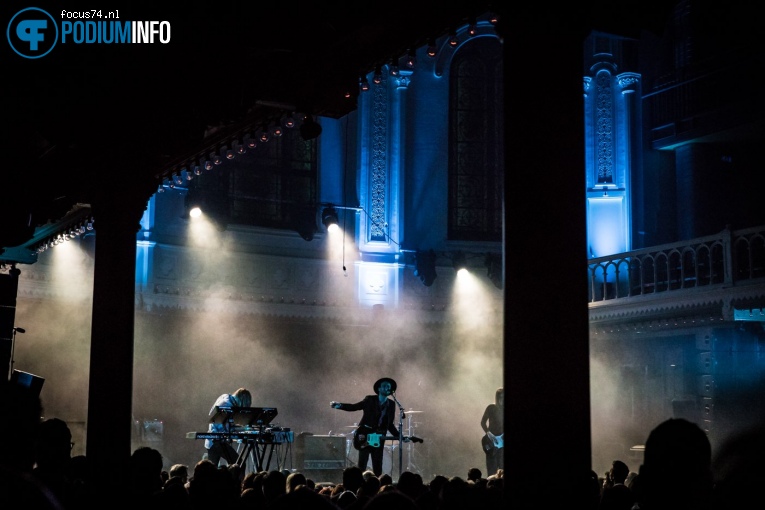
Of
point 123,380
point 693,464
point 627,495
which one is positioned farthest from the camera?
point 123,380

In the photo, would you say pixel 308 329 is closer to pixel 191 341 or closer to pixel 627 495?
pixel 191 341

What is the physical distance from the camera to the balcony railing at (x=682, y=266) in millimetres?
15883

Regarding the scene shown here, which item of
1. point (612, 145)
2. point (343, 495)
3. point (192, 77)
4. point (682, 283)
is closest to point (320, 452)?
point (682, 283)

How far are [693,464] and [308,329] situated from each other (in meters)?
18.0

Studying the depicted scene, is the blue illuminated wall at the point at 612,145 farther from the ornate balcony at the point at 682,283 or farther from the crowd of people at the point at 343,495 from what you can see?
the crowd of people at the point at 343,495

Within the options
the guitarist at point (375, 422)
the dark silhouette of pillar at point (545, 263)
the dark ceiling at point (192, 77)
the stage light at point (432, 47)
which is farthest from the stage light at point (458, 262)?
the dark silhouette of pillar at point (545, 263)

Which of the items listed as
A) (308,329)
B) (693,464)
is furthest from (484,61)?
(693,464)

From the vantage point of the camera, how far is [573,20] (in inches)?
145

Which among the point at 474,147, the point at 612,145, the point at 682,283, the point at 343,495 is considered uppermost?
the point at 474,147

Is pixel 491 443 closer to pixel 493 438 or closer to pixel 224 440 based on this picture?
pixel 493 438

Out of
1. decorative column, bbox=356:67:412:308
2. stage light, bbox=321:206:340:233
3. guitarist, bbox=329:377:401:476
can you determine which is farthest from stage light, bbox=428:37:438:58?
decorative column, bbox=356:67:412:308

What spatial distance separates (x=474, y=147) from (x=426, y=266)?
3.27 metres

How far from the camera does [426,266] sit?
67.3 feet

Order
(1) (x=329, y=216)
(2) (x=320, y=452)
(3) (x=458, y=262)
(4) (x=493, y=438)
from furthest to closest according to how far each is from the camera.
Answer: (3) (x=458, y=262) → (1) (x=329, y=216) → (2) (x=320, y=452) → (4) (x=493, y=438)
